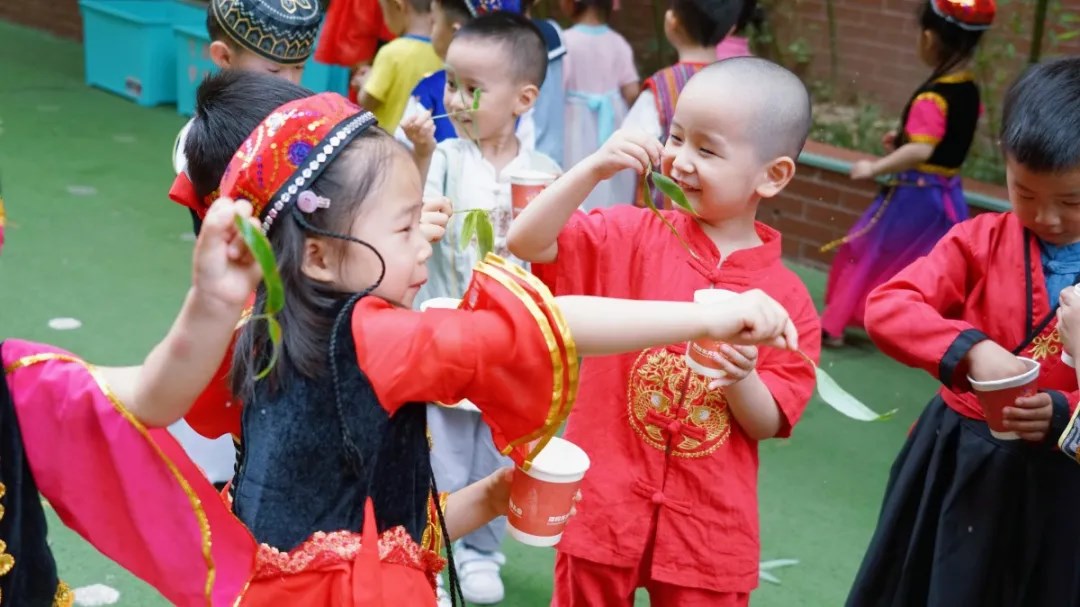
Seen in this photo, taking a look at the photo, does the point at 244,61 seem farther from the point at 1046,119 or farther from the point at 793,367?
the point at 1046,119

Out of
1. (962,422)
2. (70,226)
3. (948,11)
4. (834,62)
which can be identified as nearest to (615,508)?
(962,422)

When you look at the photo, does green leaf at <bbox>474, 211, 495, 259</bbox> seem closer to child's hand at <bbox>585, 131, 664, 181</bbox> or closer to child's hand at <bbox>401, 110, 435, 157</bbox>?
child's hand at <bbox>585, 131, 664, 181</bbox>

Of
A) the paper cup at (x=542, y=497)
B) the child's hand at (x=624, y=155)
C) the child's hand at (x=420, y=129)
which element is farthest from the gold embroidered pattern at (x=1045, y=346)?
the child's hand at (x=420, y=129)

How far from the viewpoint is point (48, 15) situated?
1071 cm

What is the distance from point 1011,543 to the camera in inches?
96.8

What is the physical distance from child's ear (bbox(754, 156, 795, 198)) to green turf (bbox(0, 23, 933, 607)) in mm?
1289

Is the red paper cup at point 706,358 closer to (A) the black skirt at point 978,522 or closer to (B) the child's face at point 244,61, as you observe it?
(A) the black skirt at point 978,522

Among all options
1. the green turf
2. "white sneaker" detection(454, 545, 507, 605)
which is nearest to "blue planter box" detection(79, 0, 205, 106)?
the green turf

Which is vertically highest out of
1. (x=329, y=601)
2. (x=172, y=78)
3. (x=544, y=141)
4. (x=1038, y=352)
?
(x=1038, y=352)

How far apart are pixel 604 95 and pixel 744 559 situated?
130 inches

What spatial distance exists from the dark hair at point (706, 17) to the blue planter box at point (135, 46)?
5.02 meters

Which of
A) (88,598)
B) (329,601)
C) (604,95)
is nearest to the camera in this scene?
(329,601)

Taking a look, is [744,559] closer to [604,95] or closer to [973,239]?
[973,239]

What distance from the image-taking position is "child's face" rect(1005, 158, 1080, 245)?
222cm
